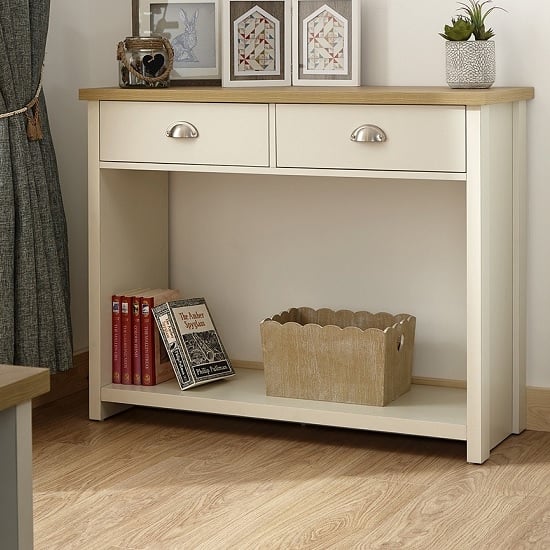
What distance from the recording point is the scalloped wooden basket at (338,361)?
97.0 inches

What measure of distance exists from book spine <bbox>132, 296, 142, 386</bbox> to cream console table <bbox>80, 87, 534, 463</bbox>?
4cm

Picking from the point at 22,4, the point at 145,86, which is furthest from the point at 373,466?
the point at 22,4

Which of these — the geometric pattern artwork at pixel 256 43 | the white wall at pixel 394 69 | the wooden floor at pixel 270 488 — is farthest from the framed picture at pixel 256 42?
the wooden floor at pixel 270 488

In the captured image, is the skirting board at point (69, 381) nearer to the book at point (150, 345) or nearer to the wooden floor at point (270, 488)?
the wooden floor at point (270, 488)

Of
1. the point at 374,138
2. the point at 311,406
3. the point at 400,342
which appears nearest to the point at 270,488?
the point at 311,406

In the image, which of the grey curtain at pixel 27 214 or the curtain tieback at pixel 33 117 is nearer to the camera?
the grey curtain at pixel 27 214

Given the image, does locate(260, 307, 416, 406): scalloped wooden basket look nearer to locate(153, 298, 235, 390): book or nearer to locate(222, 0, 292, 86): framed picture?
locate(153, 298, 235, 390): book

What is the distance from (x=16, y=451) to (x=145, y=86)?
175 cm

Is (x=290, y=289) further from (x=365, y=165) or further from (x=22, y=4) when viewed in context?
(x=22, y=4)

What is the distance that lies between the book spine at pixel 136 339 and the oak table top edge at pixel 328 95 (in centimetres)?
54

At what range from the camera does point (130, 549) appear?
1896 mm

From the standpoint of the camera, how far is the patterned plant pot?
237cm

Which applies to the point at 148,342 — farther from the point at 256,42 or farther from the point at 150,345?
the point at 256,42

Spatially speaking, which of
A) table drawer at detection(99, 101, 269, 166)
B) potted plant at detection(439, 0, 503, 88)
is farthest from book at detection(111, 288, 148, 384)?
potted plant at detection(439, 0, 503, 88)
